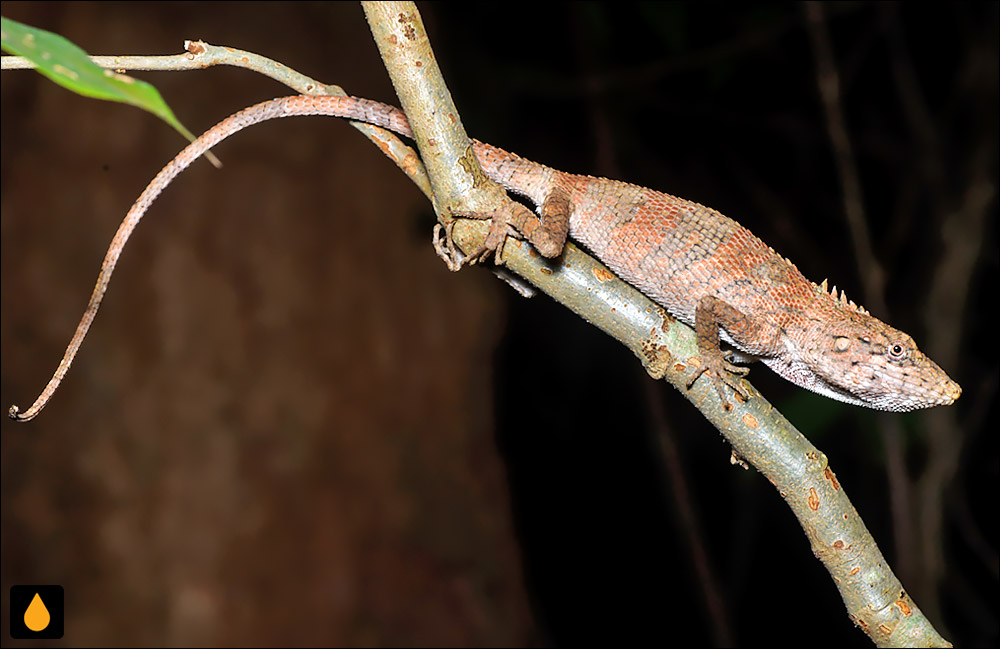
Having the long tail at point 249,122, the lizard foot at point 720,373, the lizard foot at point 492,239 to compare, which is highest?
the long tail at point 249,122

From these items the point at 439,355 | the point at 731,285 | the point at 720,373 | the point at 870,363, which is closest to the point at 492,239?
the point at 720,373

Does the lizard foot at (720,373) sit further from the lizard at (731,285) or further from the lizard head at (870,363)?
the lizard head at (870,363)

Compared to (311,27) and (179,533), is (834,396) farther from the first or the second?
(311,27)

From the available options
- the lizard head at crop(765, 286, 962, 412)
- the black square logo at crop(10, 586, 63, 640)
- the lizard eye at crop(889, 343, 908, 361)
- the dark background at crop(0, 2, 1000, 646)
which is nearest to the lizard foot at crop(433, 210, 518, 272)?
the lizard head at crop(765, 286, 962, 412)

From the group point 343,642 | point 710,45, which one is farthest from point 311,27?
point 343,642

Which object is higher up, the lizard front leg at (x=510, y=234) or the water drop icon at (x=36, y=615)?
the water drop icon at (x=36, y=615)

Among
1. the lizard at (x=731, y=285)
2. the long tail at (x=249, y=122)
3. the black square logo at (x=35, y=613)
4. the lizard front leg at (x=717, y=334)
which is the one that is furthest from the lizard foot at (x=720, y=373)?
the black square logo at (x=35, y=613)

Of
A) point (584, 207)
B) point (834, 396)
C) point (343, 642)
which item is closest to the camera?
point (584, 207)
